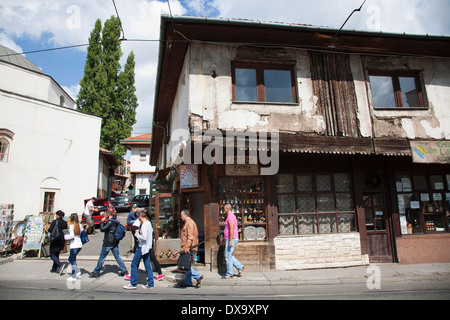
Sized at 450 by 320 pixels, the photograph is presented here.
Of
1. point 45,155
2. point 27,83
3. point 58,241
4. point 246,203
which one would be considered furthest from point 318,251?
point 27,83

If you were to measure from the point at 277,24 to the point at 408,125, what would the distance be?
536cm

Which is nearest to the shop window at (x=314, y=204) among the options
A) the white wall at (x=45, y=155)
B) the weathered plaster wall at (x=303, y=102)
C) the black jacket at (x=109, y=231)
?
the weathered plaster wall at (x=303, y=102)

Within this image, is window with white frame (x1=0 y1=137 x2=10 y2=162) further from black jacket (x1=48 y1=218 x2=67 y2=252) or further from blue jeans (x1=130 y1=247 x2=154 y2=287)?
blue jeans (x1=130 y1=247 x2=154 y2=287)

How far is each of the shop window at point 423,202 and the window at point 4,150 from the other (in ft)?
63.3

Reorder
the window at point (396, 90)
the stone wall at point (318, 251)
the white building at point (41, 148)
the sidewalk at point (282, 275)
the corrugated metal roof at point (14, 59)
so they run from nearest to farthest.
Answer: the sidewalk at point (282, 275)
the stone wall at point (318, 251)
the window at point (396, 90)
the white building at point (41, 148)
the corrugated metal roof at point (14, 59)

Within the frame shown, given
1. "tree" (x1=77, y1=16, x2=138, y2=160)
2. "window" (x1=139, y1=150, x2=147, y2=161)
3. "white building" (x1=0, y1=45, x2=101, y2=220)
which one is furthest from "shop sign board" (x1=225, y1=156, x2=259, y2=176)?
"window" (x1=139, y1=150, x2=147, y2=161)

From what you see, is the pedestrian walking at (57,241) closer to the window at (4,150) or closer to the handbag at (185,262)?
the handbag at (185,262)

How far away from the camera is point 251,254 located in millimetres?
7527

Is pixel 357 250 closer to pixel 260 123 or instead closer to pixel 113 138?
pixel 260 123

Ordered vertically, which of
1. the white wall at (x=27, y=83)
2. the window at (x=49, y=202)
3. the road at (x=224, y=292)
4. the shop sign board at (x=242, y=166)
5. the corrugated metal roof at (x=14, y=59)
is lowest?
the road at (x=224, y=292)

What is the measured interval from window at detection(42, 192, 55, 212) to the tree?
12.7m

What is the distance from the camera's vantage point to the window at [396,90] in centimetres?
892

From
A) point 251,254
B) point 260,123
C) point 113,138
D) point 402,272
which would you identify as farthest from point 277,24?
point 113,138

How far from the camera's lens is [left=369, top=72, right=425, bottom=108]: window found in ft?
29.3
